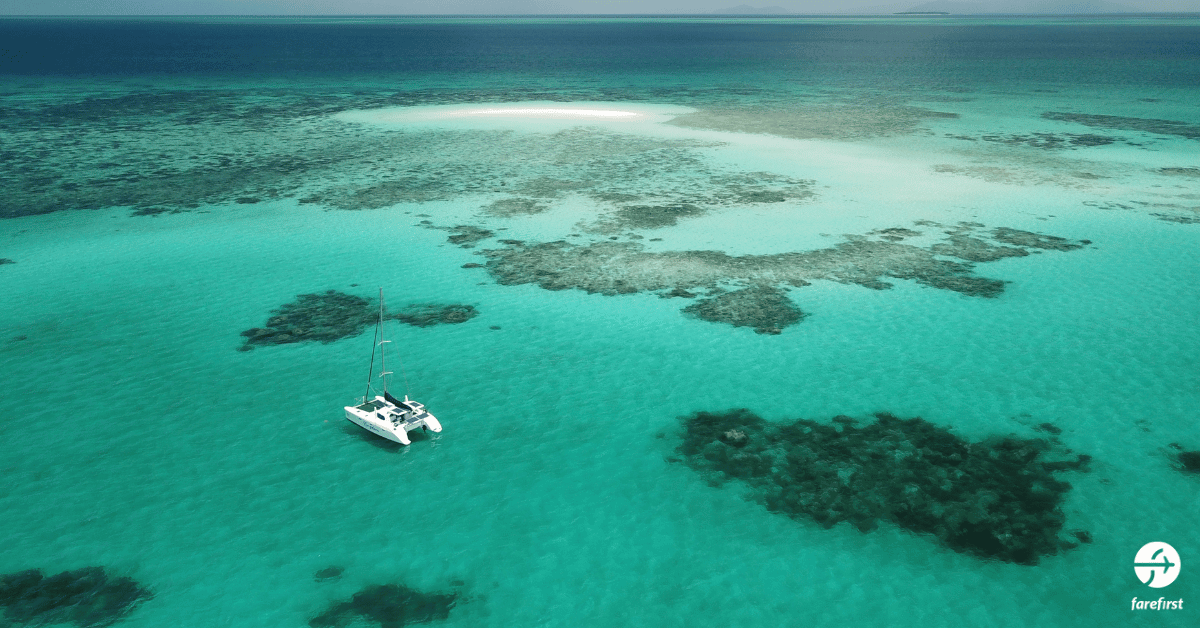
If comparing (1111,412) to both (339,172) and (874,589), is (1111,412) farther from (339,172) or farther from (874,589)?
(339,172)

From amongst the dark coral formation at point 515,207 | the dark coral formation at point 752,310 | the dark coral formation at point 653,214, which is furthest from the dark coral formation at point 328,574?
the dark coral formation at point 515,207

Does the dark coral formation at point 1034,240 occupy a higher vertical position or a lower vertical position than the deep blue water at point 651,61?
lower

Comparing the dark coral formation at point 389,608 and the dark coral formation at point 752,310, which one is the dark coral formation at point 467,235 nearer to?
the dark coral formation at point 752,310

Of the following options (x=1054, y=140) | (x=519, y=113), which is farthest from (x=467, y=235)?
(x=1054, y=140)

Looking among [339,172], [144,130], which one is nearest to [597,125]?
[339,172]

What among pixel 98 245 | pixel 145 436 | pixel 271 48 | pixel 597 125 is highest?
pixel 271 48

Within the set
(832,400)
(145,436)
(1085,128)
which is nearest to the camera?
(145,436)

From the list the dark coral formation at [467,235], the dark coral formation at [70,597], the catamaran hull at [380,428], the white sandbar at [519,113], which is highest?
the white sandbar at [519,113]
